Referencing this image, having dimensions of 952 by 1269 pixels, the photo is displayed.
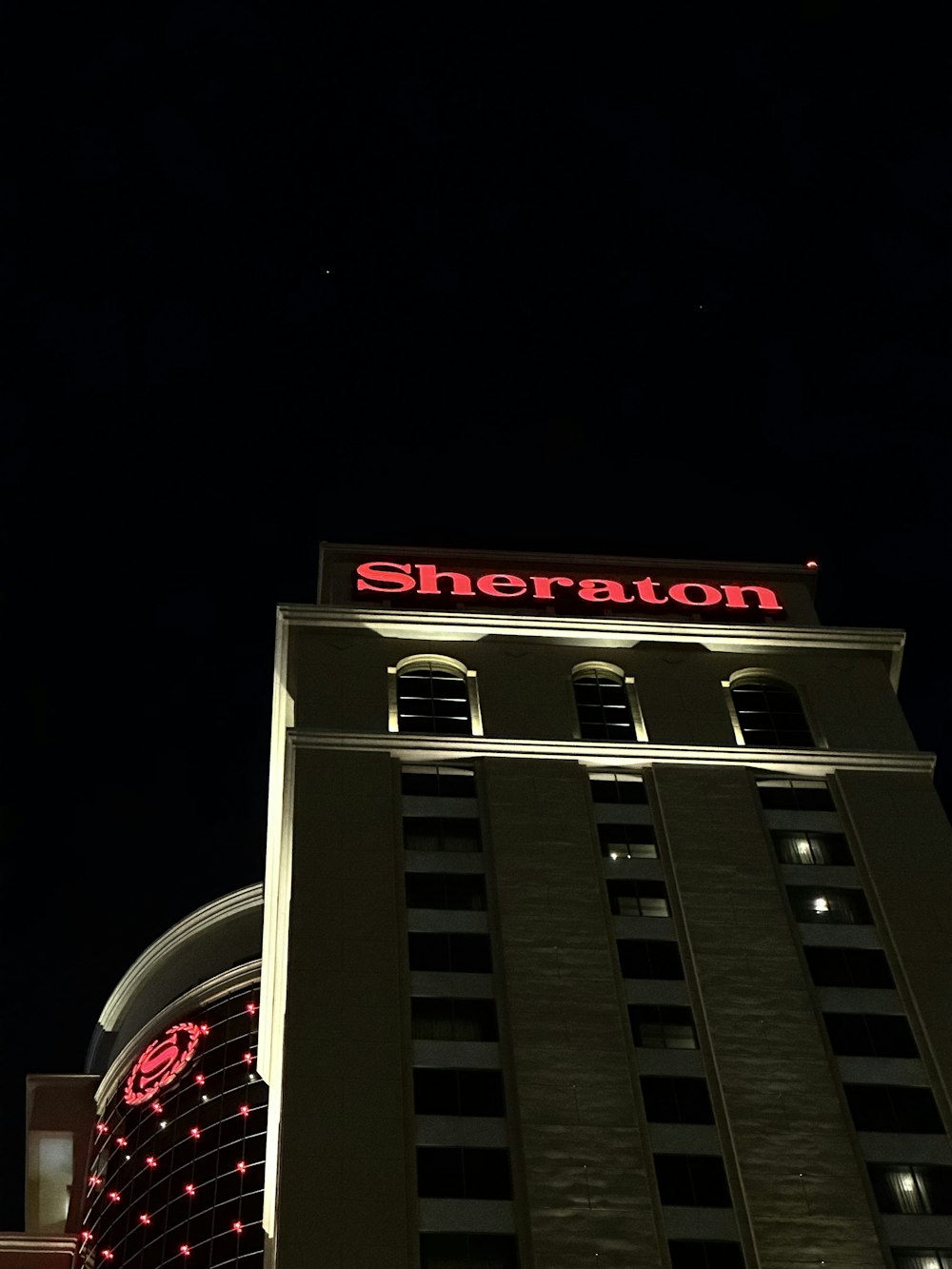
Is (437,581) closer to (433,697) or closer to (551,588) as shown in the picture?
(551,588)

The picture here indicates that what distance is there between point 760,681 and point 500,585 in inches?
408

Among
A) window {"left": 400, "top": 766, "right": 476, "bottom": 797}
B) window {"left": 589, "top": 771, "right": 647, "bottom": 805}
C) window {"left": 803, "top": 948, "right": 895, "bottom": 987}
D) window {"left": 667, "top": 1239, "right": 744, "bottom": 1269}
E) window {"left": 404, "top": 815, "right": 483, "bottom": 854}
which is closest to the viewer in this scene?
window {"left": 667, "top": 1239, "right": 744, "bottom": 1269}

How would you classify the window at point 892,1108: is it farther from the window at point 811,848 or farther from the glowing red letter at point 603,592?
the glowing red letter at point 603,592

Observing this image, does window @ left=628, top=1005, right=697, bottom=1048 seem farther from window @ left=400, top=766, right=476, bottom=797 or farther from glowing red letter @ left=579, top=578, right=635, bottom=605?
glowing red letter @ left=579, top=578, right=635, bottom=605

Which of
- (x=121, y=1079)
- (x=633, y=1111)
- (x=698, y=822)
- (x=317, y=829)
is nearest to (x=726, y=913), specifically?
(x=698, y=822)

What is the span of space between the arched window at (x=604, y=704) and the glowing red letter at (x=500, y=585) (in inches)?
A: 209

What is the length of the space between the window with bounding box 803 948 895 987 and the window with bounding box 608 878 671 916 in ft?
14.2

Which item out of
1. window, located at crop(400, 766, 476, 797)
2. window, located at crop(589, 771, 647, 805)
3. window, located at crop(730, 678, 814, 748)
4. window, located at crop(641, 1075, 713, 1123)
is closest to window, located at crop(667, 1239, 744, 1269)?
window, located at crop(641, 1075, 713, 1123)

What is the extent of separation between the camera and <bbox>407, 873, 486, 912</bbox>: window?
46.8 metres

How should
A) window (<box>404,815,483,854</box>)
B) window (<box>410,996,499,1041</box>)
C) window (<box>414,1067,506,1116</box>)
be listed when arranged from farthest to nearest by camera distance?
window (<box>404,815,483,854</box>) < window (<box>410,996,499,1041</box>) < window (<box>414,1067,506,1116</box>)

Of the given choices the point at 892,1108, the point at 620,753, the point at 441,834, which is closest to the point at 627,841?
the point at 620,753

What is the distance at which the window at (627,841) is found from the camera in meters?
49.2

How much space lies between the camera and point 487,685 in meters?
55.4

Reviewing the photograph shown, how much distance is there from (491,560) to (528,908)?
19767 millimetres
